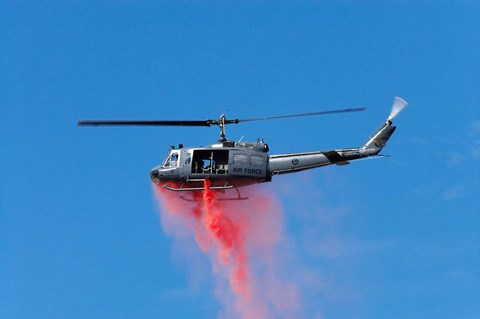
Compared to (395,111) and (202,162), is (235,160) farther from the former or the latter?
(395,111)

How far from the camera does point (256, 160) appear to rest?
64.4m

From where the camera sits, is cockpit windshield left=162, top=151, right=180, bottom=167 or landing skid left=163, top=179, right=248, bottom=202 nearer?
landing skid left=163, top=179, right=248, bottom=202

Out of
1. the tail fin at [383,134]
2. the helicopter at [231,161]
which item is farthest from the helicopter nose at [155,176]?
the tail fin at [383,134]

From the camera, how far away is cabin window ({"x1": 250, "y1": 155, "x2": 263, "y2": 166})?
211 ft

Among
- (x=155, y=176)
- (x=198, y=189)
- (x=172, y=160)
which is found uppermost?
(x=172, y=160)

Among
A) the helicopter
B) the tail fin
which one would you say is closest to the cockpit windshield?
the helicopter

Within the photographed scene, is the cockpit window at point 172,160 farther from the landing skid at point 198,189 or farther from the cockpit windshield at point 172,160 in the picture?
the landing skid at point 198,189

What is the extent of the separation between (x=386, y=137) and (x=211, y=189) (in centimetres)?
763

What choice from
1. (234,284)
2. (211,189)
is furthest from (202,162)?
(234,284)

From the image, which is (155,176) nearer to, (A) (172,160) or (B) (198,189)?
(A) (172,160)

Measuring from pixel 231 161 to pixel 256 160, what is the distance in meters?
1.04

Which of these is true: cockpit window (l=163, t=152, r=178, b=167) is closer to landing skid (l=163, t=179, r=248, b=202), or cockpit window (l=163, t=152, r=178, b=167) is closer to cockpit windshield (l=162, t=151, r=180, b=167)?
cockpit windshield (l=162, t=151, r=180, b=167)

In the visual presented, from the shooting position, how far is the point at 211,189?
2537 inches

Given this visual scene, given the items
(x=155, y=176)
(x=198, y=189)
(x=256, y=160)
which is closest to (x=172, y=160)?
(x=155, y=176)
